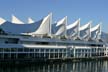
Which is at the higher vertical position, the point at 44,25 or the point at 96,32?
the point at 44,25

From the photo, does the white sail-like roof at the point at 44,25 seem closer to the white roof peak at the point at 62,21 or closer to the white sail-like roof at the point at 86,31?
the white roof peak at the point at 62,21

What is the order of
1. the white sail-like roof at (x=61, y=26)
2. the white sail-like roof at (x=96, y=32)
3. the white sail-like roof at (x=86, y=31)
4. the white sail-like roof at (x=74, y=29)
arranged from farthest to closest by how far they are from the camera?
1. the white sail-like roof at (x=96, y=32)
2. the white sail-like roof at (x=86, y=31)
3. the white sail-like roof at (x=74, y=29)
4. the white sail-like roof at (x=61, y=26)

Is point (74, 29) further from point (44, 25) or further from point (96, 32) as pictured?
point (44, 25)

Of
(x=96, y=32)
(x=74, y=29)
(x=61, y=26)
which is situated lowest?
(x=96, y=32)

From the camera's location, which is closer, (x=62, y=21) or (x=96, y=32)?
(x=62, y=21)

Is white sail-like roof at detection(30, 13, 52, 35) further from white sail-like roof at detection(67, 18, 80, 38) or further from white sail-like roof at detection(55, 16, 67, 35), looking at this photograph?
white sail-like roof at detection(67, 18, 80, 38)

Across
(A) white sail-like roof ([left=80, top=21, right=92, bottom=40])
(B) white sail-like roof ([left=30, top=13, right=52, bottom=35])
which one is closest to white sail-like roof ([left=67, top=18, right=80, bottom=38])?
(A) white sail-like roof ([left=80, top=21, right=92, bottom=40])

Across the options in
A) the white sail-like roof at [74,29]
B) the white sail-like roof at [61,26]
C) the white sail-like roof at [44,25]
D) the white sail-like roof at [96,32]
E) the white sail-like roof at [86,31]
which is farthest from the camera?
the white sail-like roof at [96,32]

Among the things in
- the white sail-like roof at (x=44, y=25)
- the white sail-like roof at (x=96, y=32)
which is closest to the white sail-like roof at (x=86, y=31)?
the white sail-like roof at (x=96, y=32)

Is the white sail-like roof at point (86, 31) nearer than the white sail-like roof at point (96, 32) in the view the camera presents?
Yes

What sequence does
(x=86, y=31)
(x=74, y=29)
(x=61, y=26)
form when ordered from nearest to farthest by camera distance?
(x=61, y=26) < (x=74, y=29) < (x=86, y=31)

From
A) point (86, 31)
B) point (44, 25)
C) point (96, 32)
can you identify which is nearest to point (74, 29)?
point (86, 31)

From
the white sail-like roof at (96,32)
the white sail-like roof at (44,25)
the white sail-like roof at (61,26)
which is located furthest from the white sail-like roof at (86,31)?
the white sail-like roof at (44,25)

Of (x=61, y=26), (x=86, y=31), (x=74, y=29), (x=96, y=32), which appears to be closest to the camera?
(x=61, y=26)
